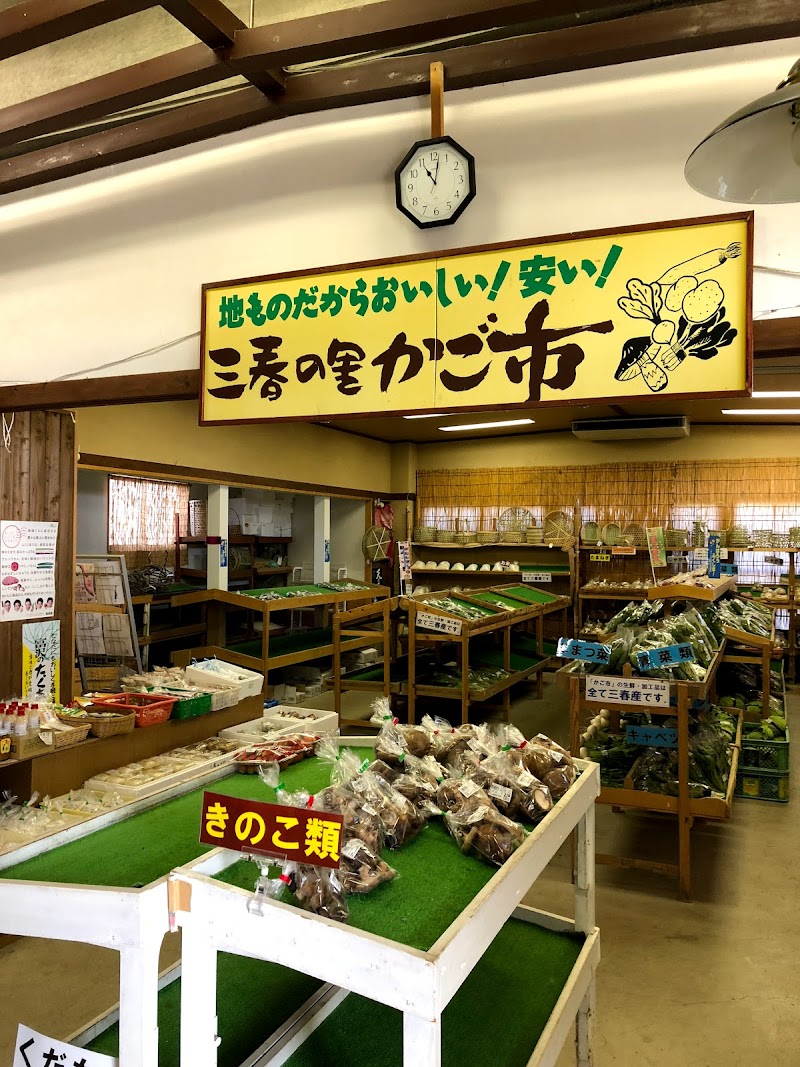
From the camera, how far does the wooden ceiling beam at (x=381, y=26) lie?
2623 millimetres

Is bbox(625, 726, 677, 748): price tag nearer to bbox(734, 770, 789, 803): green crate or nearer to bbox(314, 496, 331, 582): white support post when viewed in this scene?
bbox(734, 770, 789, 803): green crate

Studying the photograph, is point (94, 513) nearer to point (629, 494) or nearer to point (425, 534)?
point (425, 534)

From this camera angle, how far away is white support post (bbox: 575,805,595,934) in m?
2.36

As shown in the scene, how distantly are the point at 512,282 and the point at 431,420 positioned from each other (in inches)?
248

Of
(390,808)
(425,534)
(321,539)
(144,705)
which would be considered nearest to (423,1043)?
(390,808)

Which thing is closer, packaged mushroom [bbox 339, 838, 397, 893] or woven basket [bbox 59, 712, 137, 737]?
packaged mushroom [bbox 339, 838, 397, 893]

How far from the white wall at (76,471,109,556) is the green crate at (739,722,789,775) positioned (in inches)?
270

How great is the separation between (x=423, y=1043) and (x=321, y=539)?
333 inches

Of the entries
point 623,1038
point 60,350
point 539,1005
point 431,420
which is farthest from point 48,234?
point 431,420

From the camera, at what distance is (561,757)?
2312 mm

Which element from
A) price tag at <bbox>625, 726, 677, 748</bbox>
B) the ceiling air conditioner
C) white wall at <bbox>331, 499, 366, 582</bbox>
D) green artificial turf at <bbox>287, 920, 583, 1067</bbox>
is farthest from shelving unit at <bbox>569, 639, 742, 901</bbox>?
white wall at <bbox>331, 499, 366, 582</bbox>

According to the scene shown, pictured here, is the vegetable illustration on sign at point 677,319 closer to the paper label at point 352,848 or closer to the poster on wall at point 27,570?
the paper label at point 352,848

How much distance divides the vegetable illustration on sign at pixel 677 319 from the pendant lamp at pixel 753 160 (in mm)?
476

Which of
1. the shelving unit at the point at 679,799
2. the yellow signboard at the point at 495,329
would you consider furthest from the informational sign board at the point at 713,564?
the yellow signboard at the point at 495,329
